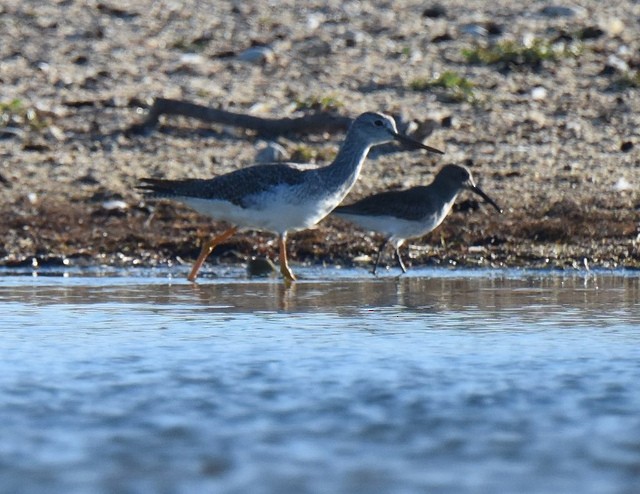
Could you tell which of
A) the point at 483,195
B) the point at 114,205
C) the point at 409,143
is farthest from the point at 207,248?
the point at 483,195

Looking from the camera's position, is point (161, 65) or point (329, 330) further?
point (161, 65)

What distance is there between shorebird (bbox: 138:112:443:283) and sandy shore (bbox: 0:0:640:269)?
66 centimetres

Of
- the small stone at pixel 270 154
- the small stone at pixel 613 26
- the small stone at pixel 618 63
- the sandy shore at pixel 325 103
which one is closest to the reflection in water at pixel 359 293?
the sandy shore at pixel 325 103

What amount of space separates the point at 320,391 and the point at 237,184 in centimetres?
461

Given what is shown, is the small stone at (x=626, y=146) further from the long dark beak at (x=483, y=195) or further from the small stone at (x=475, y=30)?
the small stone at (x=475, y=30)

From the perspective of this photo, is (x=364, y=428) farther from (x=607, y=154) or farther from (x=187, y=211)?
(x=607, y=154)

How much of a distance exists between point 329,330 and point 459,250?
3.99 meters

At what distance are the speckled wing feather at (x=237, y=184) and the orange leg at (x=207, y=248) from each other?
0.35 meters

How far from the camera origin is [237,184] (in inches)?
395

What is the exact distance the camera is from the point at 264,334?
22.6 feet

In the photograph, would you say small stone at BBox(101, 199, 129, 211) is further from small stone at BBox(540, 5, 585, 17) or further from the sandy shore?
small stone at BBox(540, 5, 585, 17)

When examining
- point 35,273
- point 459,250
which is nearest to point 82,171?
point 35,273

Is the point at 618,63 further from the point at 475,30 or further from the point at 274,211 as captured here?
the point at 274,211

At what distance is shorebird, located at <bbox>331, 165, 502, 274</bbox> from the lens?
10.4 meters
